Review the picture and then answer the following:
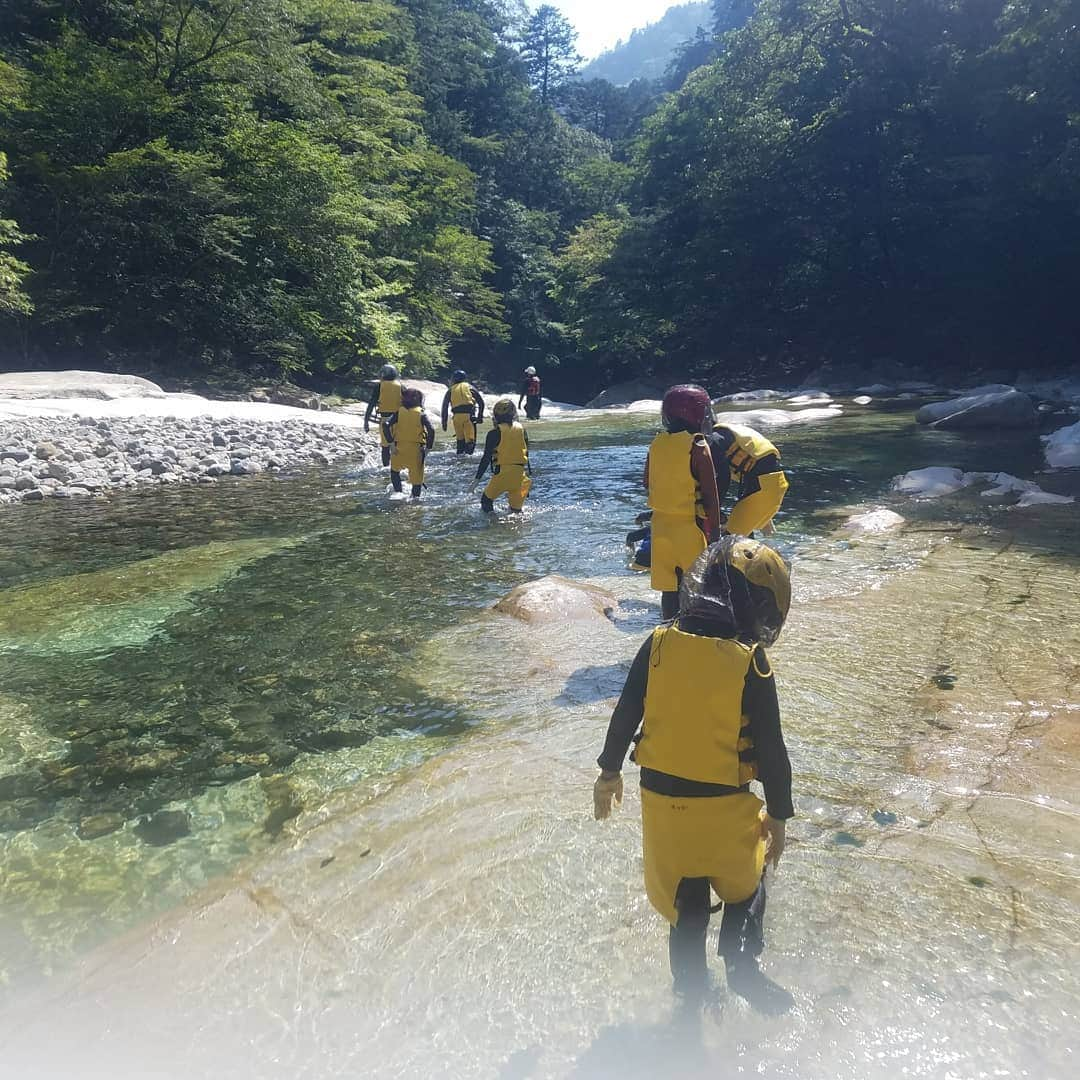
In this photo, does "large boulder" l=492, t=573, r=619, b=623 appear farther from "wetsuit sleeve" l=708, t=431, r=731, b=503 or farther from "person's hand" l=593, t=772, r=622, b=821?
"person's hand" l=593, t=772, r=622, b=821

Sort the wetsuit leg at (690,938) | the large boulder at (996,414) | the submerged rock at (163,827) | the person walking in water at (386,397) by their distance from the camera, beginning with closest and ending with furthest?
1. the wetsuit leg at (690,938)
2. the submerged rock at (163,827)
3. the person walking in water at (386,397)
4. the large boulder at (996,414)

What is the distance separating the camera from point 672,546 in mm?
4969

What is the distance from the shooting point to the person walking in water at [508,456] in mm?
10227

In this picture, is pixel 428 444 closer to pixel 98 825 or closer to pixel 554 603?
pixel 554 603

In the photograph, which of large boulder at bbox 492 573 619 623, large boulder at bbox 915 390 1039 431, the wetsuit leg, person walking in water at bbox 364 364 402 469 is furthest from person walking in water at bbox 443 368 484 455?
the wetsuit leg

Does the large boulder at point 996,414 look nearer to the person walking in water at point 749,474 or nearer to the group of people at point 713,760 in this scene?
the person walking in water at point 749,474

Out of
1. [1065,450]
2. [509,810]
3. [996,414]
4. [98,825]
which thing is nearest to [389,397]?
[98,825]

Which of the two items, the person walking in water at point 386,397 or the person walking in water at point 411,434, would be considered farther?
the person walking in water at point 386,397

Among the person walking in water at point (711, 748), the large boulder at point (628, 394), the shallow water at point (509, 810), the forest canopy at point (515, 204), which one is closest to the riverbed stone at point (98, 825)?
the shallow water at point (509, 810)

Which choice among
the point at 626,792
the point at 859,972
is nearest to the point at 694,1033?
the point at 859,972

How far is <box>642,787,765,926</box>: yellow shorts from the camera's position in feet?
7.67

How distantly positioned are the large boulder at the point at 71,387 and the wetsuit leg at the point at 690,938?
711 inches

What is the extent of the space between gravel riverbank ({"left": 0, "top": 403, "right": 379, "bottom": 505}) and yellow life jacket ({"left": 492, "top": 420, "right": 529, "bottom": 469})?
610cm

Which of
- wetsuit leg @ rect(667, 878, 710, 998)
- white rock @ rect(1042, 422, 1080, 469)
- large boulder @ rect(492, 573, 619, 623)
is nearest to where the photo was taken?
wetsuit leg @ rect(667, 878, 710, 998)
